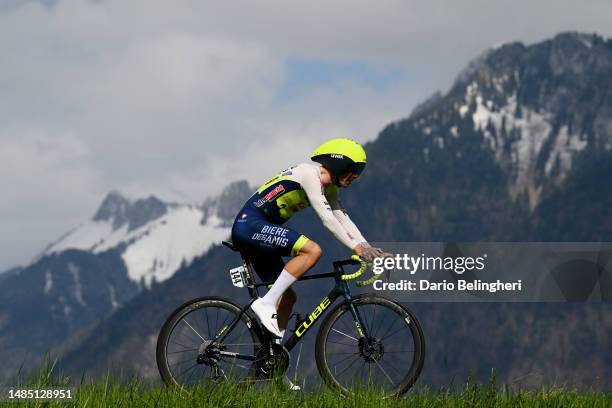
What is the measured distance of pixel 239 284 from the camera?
11.5m

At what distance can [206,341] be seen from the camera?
11633mm

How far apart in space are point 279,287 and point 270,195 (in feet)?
3.40

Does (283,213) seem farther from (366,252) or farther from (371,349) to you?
(371,349)

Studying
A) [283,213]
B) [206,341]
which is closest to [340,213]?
[283,213]

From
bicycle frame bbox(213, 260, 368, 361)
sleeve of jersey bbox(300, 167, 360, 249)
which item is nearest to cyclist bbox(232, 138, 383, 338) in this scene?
sleeve of jersey bbox(300, 167, 360, 249)

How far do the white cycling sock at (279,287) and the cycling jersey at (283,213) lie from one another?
0.86ft

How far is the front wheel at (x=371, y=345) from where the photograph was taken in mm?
10703

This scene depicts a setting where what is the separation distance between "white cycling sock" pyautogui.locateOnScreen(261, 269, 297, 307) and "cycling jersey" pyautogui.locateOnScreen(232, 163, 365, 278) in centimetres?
26

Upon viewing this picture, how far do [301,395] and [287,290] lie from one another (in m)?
1.87

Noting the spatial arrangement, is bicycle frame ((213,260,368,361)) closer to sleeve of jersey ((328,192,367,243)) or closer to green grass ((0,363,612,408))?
sleeve of jersey ((328,192,367,243))

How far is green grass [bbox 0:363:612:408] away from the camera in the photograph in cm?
903

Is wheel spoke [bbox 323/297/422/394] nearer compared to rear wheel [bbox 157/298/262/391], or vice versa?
wheel spoke [bbox 323/297/422/394]

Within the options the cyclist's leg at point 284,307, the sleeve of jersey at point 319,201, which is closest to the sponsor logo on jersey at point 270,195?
the sleeve of jersey at point 319,201

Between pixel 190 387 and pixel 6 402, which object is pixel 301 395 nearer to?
pixel 190 387
